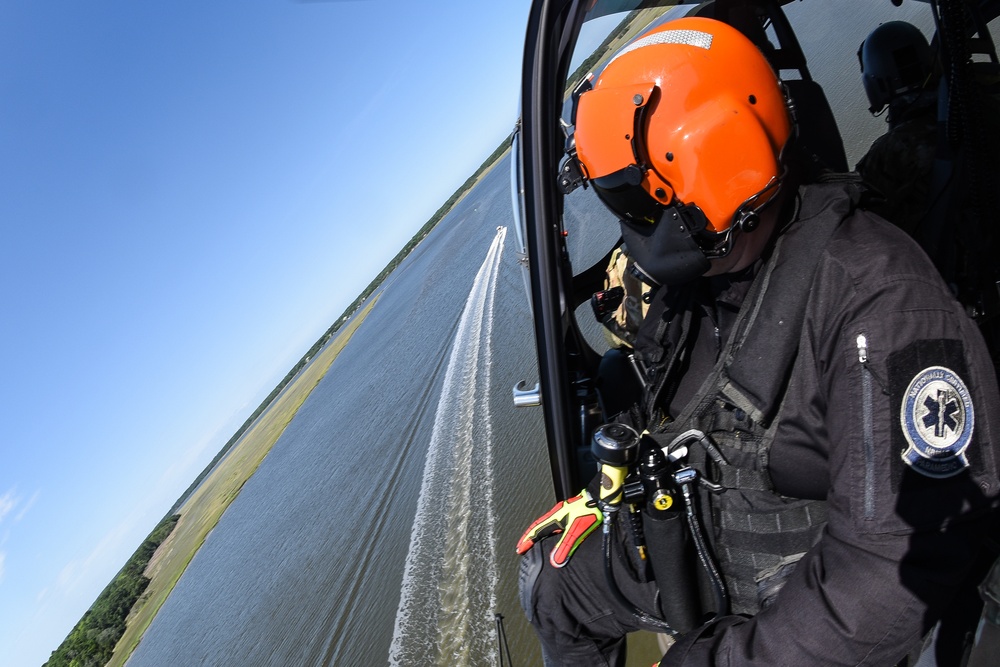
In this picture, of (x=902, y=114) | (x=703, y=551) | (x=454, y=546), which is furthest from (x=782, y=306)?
(x=454, y=546)

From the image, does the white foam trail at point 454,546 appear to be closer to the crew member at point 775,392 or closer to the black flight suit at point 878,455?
the crew member at point 775,392

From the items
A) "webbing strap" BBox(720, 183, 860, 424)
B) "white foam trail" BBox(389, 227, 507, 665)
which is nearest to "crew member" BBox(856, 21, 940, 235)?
"webbing strap" BBox(720, 183, 860, 424)

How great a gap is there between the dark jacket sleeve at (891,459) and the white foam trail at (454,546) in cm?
299

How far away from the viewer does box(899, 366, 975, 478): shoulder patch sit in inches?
45.8

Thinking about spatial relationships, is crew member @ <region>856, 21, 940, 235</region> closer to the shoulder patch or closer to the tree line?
the shoulder patch

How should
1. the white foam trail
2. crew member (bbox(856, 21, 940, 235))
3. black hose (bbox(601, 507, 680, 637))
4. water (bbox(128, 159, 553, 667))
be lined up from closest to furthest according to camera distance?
black hose (bbox(601, 507, 680, 637)) → crew member (bbox(856, 21, 940, 235)) → the white foam trail → water (bbox(128, 159, 553, 667))

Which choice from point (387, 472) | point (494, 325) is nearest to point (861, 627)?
point (387, 472)

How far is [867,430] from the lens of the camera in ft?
4.01

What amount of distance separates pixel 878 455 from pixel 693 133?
81 centimetres

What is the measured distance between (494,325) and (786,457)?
8988 mm

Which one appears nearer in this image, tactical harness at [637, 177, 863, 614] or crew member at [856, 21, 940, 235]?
tactical harness at [637, 177, 863, 614]

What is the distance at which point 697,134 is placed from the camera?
57.9 inches

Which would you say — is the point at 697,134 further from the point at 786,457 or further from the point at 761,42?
the point at 761,42

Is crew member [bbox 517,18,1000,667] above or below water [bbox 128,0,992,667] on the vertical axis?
above
